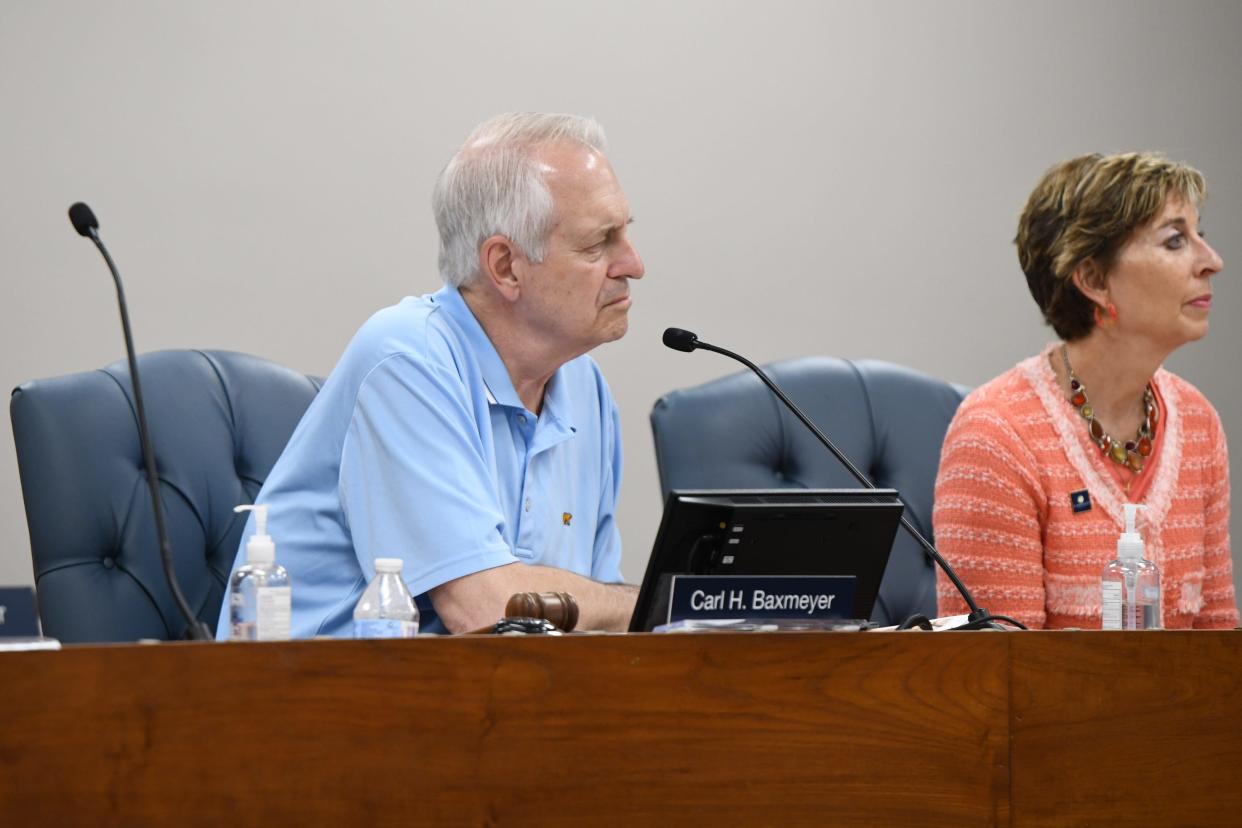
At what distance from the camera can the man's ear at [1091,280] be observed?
244 cm

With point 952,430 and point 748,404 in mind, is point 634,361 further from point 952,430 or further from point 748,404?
point 952,430

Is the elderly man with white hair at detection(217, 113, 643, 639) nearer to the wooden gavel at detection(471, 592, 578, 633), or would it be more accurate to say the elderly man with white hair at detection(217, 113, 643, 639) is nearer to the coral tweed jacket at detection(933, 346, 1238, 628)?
the wooden gavel at detection(471, 592, 578, 633)

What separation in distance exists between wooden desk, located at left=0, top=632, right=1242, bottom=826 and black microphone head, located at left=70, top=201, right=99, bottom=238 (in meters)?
0.61

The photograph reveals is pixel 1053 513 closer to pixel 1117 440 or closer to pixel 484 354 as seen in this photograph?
pixel 1117 440

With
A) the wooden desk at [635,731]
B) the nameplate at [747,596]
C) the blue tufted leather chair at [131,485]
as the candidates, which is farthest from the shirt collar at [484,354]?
the wooden desk at [635,731]

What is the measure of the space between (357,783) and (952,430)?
1.54 metres

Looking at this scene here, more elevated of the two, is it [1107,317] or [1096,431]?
[1107,317]

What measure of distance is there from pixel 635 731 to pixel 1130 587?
3.31 feet

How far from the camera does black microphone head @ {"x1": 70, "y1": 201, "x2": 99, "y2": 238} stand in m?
1.47

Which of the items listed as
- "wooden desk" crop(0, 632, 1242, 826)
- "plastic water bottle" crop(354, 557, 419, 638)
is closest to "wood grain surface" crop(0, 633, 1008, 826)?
"wooden desk" crop(0, 632, 1242, 826)

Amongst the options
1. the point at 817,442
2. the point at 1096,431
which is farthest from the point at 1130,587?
the point at 817,442

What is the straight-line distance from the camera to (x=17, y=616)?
1103mm

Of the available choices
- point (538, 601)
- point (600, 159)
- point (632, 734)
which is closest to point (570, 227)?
point (600, 159)

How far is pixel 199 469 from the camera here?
2.11 meters
